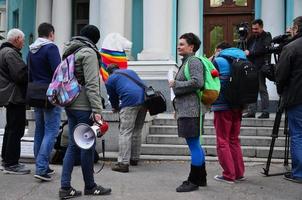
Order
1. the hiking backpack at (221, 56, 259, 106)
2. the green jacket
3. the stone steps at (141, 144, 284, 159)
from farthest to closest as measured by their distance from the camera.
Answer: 1. the stone steps at (141, 144, 284, 159)
2. the hiking backpack at (221, 56, 259, 106)
3. the green jacket

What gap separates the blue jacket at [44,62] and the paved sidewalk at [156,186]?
1.32 metres

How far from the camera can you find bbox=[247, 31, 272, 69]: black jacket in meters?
A: 9.19

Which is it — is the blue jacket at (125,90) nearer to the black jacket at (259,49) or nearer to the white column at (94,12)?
the black jacket at (259,49)

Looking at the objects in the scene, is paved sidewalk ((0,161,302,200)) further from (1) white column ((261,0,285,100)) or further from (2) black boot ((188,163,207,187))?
(1) white column ((261,0,285,100))

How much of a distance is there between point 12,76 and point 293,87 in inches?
143

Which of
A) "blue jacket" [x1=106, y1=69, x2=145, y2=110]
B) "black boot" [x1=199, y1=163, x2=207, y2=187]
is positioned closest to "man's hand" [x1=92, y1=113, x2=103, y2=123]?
"black boot" [x1=199, y1=163, x2=207, y2=187]

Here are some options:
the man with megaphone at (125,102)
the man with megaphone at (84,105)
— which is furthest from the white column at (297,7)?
the man with megaphone at (84,105)

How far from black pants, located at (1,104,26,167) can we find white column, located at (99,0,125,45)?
18.5 ft

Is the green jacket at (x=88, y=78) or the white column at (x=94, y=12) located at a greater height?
the white column at (x=94, y=12)

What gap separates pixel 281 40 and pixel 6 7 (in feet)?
42.2

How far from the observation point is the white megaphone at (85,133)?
505cm

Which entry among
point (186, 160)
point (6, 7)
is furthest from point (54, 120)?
point (6, 7)

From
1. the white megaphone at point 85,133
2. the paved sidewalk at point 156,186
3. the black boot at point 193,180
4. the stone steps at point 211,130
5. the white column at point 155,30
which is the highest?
the white column at point 155,30

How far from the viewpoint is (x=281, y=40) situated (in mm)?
6941
